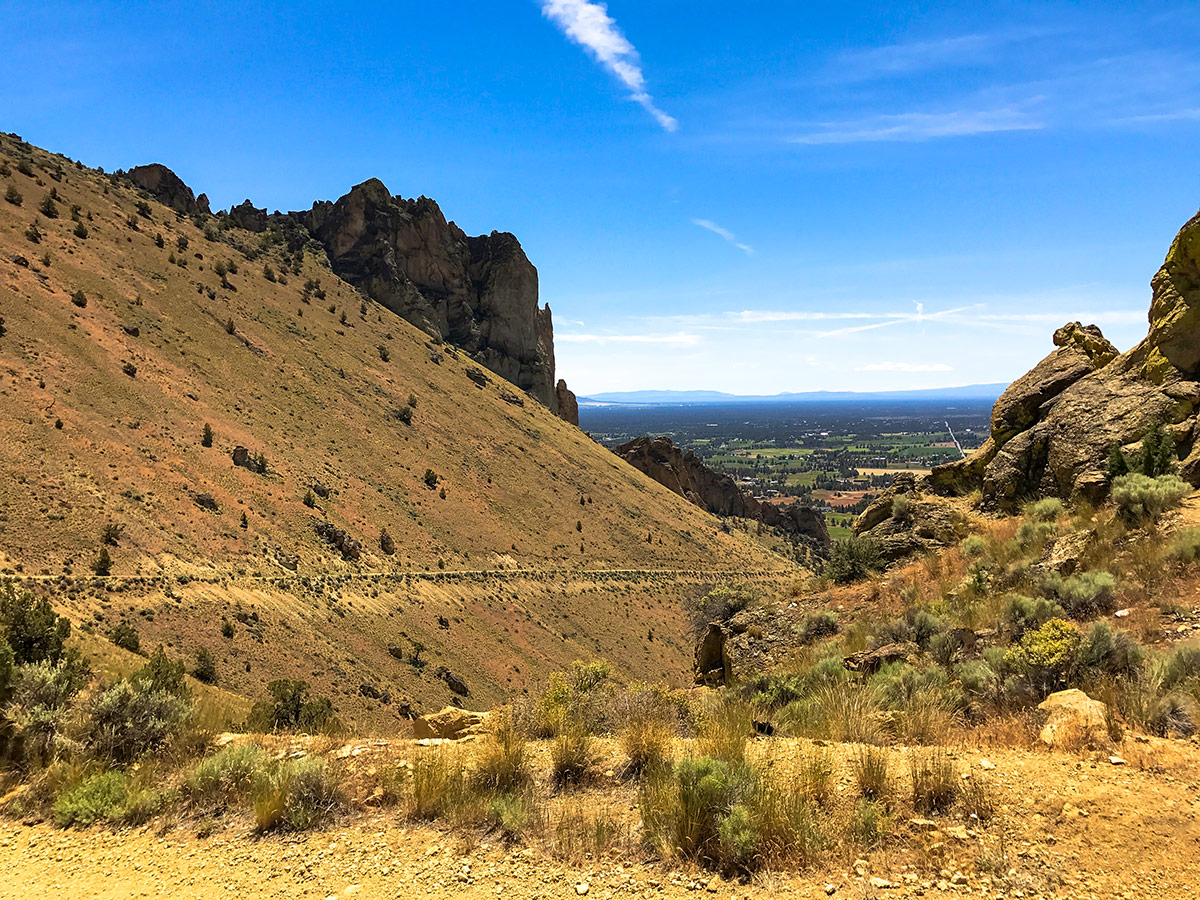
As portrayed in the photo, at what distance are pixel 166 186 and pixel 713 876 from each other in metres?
92.2

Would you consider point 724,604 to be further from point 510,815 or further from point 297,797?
point 297,797

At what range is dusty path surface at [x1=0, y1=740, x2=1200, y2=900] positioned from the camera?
3.69m

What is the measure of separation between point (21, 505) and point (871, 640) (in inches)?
1197

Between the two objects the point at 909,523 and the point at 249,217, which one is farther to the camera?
the point at 249,217

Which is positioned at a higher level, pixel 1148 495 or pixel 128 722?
pixel 1148 495

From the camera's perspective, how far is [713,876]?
13.5 feet

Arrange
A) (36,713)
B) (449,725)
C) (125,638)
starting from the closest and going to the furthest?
1. (36,713)
2. (449,725)
3. (125,638)

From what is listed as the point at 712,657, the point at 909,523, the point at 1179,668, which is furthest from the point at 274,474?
the point at 1179,668

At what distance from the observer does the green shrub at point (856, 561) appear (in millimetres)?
12562

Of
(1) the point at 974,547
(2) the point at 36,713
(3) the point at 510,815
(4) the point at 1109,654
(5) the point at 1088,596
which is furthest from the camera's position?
(1) the point at 974,547

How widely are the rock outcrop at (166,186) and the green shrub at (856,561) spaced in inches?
3222

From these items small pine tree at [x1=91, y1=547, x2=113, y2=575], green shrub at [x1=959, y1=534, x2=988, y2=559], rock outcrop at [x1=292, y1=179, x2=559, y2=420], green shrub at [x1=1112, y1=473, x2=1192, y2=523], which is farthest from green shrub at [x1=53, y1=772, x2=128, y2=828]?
rock outcrop at [x1=292, y1=179, x2=559, y2=420]

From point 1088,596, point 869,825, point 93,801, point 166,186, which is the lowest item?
point 93,801

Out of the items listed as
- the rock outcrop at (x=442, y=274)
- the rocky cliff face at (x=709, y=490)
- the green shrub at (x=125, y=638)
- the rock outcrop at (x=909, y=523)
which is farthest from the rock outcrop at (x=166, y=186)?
the rock outcrop at (x=909, y=523)
